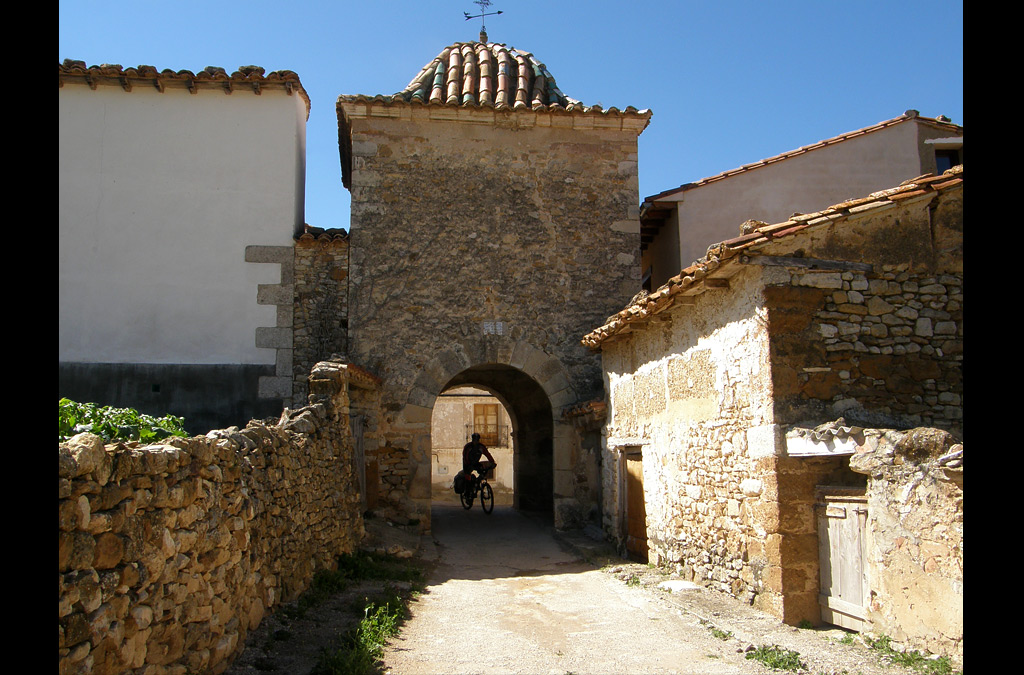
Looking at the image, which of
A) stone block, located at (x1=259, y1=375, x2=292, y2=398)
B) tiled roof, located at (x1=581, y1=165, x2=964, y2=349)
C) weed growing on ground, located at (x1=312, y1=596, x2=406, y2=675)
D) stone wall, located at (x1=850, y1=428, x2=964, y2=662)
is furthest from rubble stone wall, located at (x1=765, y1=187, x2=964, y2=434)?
stone block, located at (x1=259, y1=375, x2=292, y2=398)

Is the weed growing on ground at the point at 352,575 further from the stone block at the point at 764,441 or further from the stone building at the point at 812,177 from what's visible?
the stone building at the point at 812,177

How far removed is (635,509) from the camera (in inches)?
346

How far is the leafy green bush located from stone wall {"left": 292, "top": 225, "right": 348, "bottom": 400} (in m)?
6.27

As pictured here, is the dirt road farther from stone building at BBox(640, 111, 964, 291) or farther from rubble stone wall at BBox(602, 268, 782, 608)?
stone building at BBox(640, 111, 964, 291)

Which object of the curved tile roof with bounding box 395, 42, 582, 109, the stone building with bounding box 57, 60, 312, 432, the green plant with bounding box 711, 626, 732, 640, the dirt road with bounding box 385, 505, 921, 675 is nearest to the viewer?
the dirt road with bounding box 385, 505, 921, 675

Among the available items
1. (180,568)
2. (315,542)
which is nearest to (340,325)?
(315,542)

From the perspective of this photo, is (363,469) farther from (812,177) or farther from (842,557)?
(812,177)

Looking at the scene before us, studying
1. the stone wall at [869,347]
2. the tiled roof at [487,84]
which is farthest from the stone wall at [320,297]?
the stone wall at [869,347]

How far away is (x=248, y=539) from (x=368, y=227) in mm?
6923

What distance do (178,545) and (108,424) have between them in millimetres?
894

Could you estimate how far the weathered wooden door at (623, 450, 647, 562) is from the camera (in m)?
8.49

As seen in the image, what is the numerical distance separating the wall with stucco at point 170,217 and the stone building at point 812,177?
5.68 metres

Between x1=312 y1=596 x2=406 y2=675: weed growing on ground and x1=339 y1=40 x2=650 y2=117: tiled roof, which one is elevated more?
x1=339 y1=40 x2=650 y2=117: tiled roof

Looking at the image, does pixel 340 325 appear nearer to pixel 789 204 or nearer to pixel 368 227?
pixel 368 227
